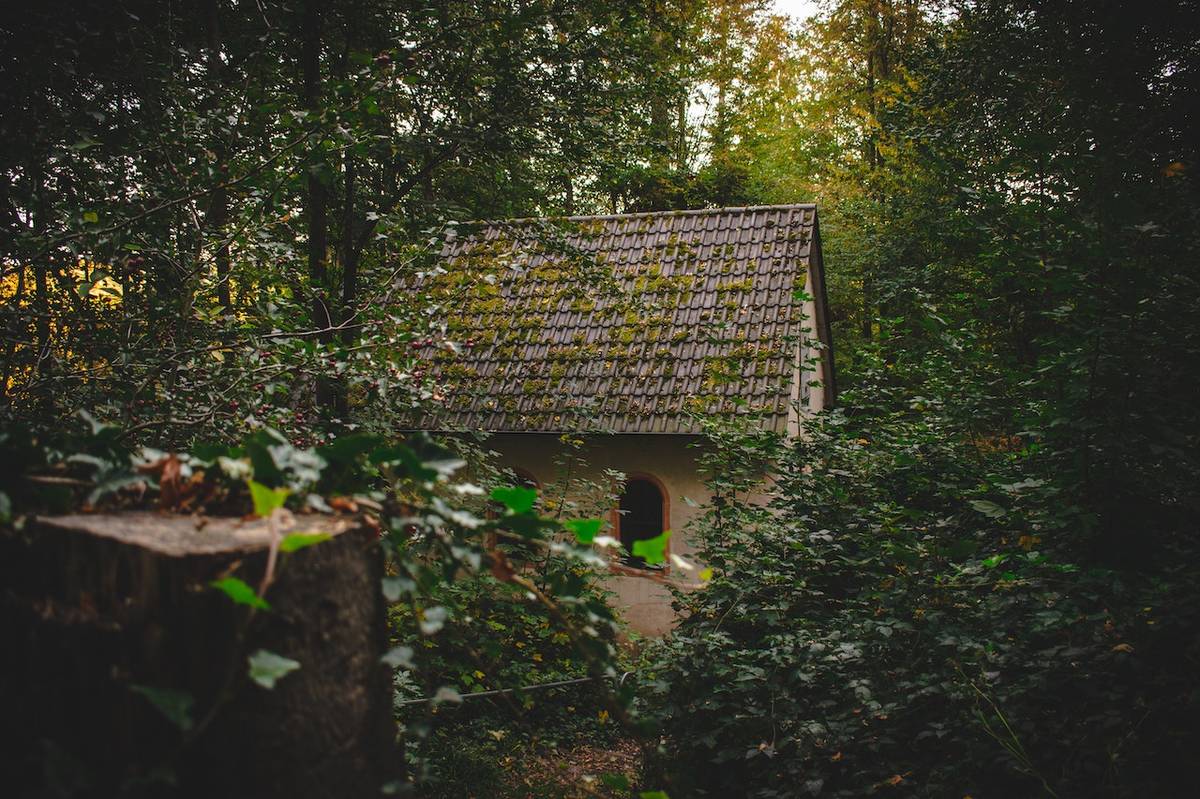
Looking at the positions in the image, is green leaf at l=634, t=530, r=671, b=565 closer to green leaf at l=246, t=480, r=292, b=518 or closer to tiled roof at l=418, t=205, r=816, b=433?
green leaf at l=246, t=480, r=292, b=518

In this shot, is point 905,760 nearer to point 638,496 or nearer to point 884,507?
point 884,507

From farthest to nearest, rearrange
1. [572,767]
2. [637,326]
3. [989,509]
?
[637,326] < [572,767] < [989,509]

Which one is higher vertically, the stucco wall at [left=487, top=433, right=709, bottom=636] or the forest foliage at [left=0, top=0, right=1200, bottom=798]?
the forest foliage at [left=0, top=0, right=1200, bottom=798]

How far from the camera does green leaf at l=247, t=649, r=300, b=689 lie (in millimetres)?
984

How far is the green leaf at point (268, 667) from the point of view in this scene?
984 mm

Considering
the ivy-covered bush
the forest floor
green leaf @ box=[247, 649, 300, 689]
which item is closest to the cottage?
the forest floor

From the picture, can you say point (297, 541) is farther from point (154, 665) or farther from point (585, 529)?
point (585, 529)

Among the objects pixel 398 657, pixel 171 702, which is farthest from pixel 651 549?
pixel 171 702

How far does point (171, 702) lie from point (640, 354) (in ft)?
31.9

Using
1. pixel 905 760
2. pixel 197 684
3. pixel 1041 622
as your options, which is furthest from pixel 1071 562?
pixel 197 684

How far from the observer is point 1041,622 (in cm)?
335

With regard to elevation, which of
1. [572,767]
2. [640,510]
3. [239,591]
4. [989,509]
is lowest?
[572,767]

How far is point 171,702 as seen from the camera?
95 cm

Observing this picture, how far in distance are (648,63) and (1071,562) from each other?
5117 mm
